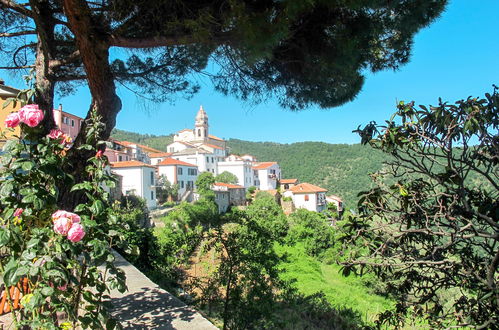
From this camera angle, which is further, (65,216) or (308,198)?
(308,198)

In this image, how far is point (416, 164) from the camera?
228 cm

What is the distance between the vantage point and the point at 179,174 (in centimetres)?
4000

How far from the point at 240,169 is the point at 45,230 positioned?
48540mm

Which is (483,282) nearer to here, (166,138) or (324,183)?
(324,183)

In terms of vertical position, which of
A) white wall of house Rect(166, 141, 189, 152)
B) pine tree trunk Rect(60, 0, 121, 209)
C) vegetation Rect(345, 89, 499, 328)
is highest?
white wall of house Rect(166, 141, 189, 152)

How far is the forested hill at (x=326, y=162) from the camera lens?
214 feet

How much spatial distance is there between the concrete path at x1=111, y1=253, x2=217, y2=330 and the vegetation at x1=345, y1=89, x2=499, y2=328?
4.46 ft

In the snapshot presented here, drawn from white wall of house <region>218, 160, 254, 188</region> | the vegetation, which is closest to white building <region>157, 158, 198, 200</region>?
white wall of house <region>218, 160, 254, 188</region>

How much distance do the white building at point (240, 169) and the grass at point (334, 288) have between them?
2819cm

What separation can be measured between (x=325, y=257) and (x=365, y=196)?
2278 cm

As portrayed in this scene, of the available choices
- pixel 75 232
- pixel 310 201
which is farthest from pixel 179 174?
pixel 75 232

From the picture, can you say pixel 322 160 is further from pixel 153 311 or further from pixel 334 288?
pixel 153 311

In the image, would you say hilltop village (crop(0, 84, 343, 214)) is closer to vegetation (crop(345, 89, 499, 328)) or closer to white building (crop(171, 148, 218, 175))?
white building (crop(171, 148, 218, 175))

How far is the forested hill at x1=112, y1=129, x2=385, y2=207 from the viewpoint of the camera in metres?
65.8
